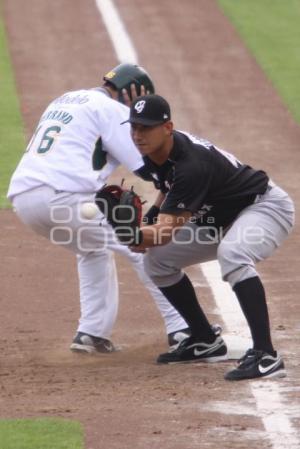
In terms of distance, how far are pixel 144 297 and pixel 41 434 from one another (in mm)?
3024

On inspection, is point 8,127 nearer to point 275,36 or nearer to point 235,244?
point 275,36

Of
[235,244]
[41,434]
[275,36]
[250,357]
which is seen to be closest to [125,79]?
[235,244]

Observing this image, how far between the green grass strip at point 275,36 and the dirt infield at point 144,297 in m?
0.19

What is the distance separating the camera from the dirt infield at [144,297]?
6102mm

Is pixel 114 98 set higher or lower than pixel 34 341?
higher

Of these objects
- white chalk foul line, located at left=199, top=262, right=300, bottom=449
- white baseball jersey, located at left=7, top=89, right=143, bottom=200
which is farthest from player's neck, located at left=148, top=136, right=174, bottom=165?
white chalk foul line, located at left=199, top=262, right=300, bottom=449

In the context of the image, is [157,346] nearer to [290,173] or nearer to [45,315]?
[45,315]

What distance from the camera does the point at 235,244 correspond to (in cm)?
685

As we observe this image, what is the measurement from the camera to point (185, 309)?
24.0 ft

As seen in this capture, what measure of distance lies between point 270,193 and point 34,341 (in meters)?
1.80

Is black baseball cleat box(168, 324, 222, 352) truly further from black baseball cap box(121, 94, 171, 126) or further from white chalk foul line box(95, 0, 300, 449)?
black baseball cap box(121, 94, 171, 126)

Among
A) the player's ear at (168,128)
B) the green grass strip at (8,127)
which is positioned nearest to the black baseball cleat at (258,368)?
Result: the player's ear at (168,128)

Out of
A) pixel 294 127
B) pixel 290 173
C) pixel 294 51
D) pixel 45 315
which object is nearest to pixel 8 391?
pixel 45 315

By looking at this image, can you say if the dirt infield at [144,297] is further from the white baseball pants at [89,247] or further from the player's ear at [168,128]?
the player's ear at [168,128]
